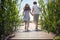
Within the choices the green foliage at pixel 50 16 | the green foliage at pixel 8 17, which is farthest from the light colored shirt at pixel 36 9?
the green foliage at pixel 8 17

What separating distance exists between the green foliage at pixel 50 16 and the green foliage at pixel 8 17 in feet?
3.30

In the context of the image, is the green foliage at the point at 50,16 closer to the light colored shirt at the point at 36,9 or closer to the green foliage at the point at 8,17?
the light colored shirt at the point at 36,9

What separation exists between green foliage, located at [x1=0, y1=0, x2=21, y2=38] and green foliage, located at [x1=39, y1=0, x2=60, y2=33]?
39.6 inches

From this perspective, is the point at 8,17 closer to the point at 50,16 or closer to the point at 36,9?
the point at 50,16

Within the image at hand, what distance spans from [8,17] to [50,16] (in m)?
1.56

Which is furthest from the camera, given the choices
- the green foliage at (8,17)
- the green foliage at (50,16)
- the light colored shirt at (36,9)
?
the light colored shirt at (36,9)

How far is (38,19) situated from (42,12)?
1.88 feet

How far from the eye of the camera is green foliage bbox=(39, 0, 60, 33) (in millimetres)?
8047

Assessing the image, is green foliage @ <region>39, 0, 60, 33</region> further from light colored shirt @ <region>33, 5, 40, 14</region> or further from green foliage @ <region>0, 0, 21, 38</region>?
green foliage @ <region>0, 0, 21, 38</region>

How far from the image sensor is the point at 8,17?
7672 mm

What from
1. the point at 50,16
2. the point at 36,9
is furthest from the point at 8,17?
the point at 36,9

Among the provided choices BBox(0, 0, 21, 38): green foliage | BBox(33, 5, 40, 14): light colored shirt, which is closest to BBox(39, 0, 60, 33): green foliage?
BBox(33, 5, 40, 14): light colored shirt

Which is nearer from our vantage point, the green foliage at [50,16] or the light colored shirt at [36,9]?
the green foliage at [50,16]

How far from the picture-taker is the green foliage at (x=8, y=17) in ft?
24.6
